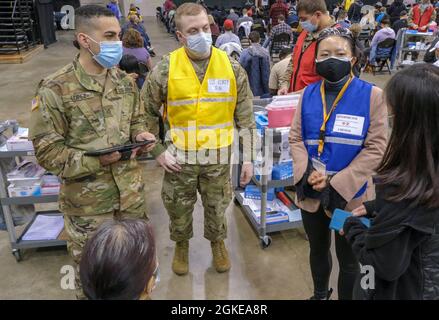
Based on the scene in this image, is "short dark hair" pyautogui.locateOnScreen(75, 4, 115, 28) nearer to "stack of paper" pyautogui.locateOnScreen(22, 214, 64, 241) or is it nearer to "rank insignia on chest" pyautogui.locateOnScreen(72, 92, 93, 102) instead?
"rank insignia on chest" pyautogui.locateOnScreen(72, 92, 93, 102)

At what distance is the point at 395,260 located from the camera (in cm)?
119

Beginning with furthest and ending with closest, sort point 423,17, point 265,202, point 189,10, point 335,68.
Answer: point 423,17 → point 265,202 → point 189,10 → point 335,68

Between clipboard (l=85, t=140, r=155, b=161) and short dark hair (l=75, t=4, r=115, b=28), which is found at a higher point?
Answer: short dark hair (l=75, t=4, r=115, b=28)

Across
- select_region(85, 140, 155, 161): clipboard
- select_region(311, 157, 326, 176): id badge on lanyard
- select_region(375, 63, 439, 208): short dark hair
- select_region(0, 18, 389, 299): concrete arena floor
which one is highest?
select_region(375, 63, 439, 208): short dark hair

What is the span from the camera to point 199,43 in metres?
2.12

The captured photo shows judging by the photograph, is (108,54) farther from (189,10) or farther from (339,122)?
(339,122)

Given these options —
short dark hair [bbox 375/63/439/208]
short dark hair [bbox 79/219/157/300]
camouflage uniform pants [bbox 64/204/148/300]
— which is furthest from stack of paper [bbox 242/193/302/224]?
short dark hair [bbox 79/219/157/300]

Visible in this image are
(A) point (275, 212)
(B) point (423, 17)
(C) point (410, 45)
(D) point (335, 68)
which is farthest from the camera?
(B) point (423, 17)

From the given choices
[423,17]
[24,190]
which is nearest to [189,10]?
[24,190]

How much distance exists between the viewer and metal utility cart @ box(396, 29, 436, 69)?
26.5ft

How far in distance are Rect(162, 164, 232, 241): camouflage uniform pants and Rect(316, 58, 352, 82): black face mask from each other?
2.88ft

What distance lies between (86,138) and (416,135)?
1.45 m

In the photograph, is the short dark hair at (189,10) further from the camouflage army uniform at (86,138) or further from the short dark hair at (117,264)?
the short dark hair at (117,264)
